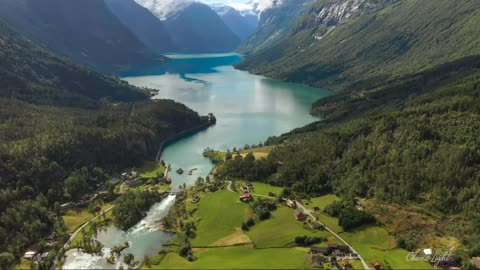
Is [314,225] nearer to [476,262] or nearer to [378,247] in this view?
[378,247]

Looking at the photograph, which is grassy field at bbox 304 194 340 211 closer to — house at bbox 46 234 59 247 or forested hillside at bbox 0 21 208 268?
house at bbox 46 234 59 247

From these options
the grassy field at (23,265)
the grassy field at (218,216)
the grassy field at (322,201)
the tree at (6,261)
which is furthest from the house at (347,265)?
the tree at (6,261)

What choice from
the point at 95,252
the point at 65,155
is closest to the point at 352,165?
the point at 95,252

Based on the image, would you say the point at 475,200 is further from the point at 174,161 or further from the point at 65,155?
the point at 65,155

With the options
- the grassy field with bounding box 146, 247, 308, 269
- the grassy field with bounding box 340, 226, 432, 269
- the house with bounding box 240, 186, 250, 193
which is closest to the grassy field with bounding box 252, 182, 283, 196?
the house with bounding box 240, 186, 250, 193

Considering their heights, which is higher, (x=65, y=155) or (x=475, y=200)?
(x=65, y=155)

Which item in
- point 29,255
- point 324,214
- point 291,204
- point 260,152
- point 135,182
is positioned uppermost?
point 260,152

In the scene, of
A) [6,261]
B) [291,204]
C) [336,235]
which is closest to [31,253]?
[6,261]
